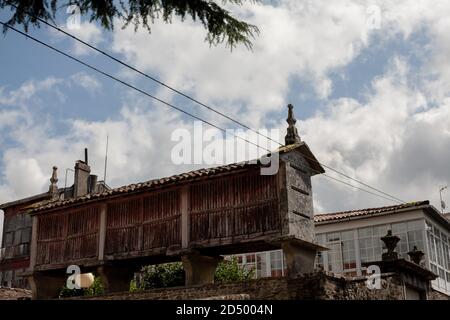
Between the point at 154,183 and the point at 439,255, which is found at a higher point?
the point at 154,183

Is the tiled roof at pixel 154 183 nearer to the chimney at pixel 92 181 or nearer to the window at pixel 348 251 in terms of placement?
the window at pixel 348 251

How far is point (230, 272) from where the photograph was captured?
895 inches

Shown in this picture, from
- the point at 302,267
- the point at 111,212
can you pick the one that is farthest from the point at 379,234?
the point at 111,212

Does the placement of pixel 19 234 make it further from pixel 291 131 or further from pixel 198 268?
pixel 291 131

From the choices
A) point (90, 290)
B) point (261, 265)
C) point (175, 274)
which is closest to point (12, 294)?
point (90, 290)

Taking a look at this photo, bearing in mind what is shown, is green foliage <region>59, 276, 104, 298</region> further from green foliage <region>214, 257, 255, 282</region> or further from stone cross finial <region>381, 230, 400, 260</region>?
stone cross finial <region>381, 230, 400, 260</region>

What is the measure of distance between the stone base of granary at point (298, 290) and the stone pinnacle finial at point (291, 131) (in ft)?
12.2

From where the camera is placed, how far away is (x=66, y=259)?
18.1m

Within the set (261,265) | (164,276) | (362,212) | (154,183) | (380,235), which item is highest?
(362,212)

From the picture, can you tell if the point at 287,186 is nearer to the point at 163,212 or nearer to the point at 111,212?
the point at 163,212

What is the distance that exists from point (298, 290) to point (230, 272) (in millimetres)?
9019

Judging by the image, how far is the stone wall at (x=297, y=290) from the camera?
44.9 feet

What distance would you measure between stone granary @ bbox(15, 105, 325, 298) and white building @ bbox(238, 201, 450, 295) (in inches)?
228
